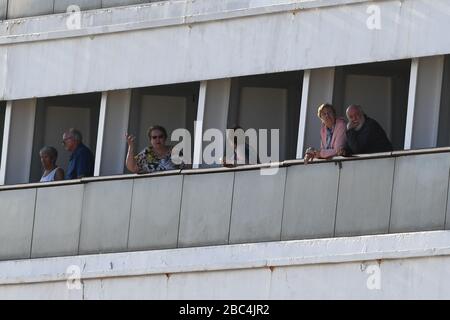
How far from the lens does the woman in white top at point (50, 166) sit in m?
33.8

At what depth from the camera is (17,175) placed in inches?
1379

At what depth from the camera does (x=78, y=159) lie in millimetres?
33625

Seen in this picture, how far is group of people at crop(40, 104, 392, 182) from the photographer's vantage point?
3044cm

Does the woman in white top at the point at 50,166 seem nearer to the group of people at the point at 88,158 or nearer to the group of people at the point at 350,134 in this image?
the group of people at the point at 88,158

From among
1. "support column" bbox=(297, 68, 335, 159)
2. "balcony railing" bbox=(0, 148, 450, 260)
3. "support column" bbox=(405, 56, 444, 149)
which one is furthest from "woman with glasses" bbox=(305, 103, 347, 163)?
"support column" bbox=(297, 68, 335, 159)

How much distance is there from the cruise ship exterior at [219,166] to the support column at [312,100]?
0.01m

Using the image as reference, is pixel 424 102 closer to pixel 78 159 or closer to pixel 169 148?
pixel 169 148

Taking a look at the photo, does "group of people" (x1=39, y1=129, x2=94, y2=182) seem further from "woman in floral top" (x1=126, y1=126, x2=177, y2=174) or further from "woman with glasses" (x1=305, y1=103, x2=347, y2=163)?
"woman with glasses" (x1=305, y1=103, x2=347, y2=163)

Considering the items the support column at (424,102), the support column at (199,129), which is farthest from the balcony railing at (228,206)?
the support column at (424,102)

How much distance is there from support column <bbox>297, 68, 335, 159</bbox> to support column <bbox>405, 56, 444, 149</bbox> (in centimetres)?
124

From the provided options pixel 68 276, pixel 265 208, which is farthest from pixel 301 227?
pixel 68 276

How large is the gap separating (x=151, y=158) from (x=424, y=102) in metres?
3.37
